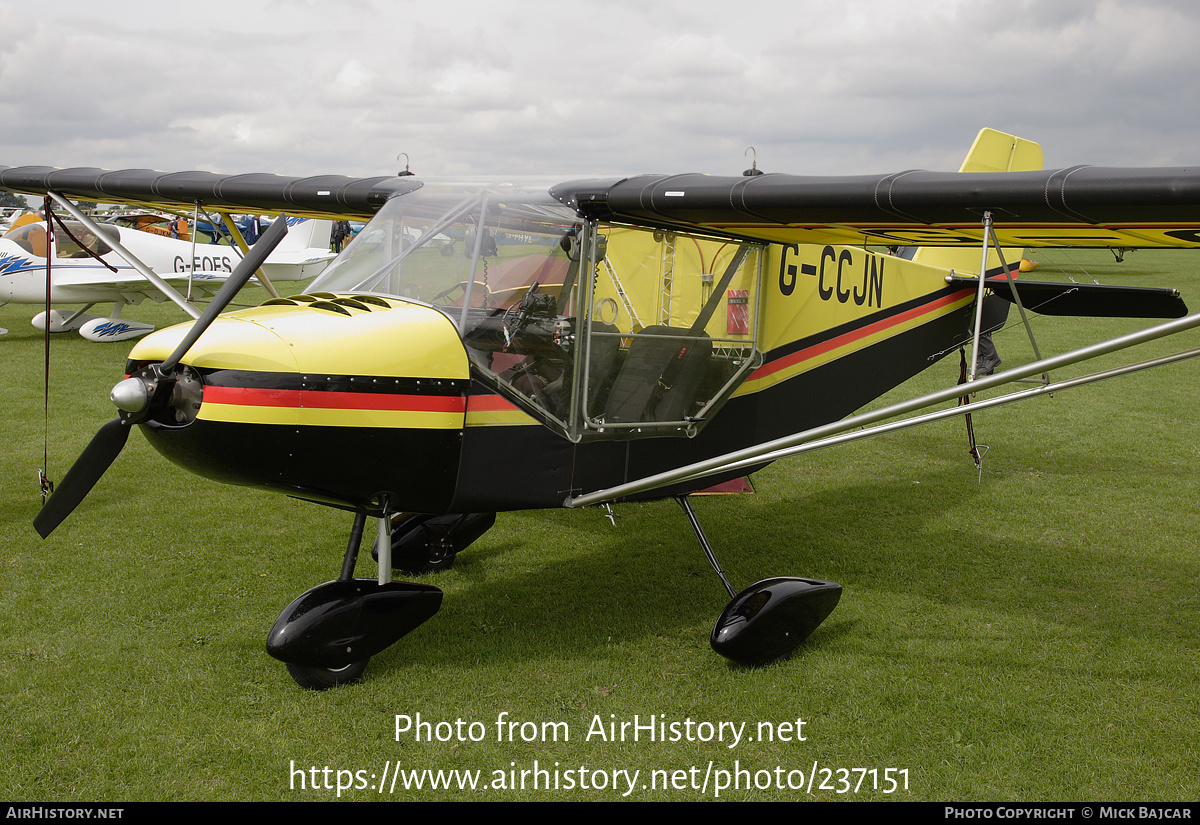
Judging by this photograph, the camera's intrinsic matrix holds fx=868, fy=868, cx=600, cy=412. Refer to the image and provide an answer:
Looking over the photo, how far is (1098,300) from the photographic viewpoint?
21.4 ft

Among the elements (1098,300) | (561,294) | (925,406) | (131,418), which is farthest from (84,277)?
(925,406)

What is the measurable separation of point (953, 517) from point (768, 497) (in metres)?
1.51

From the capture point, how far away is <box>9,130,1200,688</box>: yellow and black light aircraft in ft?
11.5

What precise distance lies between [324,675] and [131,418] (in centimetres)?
148

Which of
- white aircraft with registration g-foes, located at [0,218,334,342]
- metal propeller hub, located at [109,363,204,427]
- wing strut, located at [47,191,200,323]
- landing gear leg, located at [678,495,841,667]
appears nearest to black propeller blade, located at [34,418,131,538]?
metal propeller hub, located at [109,363,204,427]

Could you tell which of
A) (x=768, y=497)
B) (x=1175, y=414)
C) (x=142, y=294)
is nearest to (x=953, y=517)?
(x=768, y=497)

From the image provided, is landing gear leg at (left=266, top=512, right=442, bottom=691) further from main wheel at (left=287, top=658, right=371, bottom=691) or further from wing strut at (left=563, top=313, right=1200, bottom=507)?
wing strut at (left=563, top=313, right=1200, bottom=507)

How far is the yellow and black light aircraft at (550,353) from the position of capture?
3.49 metres

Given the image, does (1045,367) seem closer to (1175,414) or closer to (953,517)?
(953,517)

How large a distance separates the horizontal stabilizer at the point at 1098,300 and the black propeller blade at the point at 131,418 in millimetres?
4753

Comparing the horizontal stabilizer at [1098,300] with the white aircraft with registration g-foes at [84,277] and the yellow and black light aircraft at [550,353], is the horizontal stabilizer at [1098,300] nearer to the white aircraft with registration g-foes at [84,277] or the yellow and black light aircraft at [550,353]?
the yellow and black light aircraft at [550,353]

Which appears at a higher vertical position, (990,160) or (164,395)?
(990,160)

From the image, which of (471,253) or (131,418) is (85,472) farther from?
(471,253)

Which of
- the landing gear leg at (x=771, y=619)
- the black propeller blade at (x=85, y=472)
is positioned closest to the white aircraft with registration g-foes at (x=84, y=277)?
the black propeller blade at (x=85, y=472)
